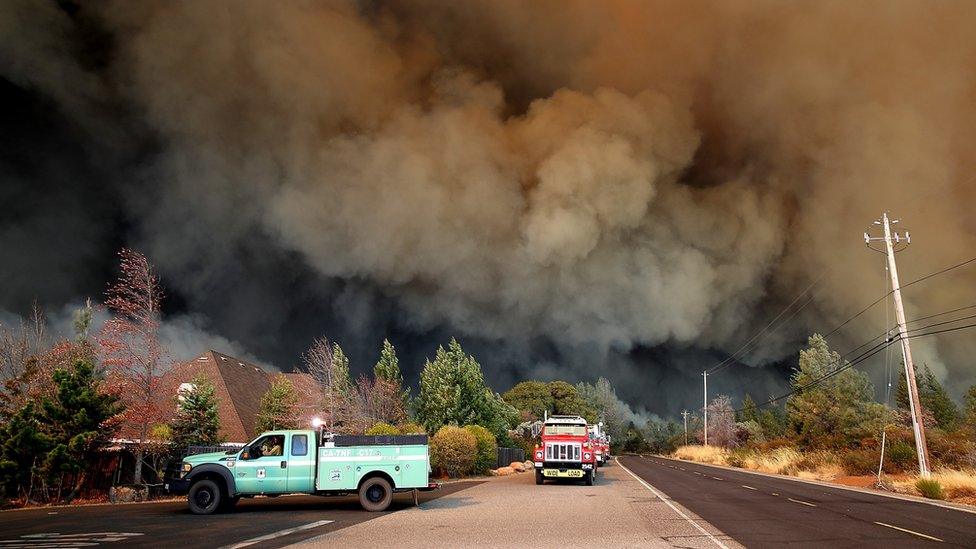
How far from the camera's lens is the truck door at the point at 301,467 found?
18188 millimetres

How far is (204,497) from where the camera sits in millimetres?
17891

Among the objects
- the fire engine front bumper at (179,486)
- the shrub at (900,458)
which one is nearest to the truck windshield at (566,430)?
the fire engine front bumper at (179,486)

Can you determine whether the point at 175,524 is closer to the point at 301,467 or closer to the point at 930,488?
the point at 301,467

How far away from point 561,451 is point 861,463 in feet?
69.5

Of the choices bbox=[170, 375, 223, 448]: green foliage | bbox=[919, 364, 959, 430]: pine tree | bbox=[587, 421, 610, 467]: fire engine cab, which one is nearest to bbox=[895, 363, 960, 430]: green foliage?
bbox=[919, 364, 959, 430]: pine tree

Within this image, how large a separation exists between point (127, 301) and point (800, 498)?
27.4m

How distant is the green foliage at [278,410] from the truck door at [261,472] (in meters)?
22.3

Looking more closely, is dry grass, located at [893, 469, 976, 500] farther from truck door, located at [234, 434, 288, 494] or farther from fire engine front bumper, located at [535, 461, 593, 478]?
truck door, located at [234, 434, 288, 494]

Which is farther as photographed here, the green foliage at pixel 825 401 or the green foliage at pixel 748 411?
the green foliage at pixel 748 411

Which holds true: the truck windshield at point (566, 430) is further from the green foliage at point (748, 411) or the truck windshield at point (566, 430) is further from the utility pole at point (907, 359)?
the green foliage at point (748, 411)

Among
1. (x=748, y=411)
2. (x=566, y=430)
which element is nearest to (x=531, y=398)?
(x=748, y=411)

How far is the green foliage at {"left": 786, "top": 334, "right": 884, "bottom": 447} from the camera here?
80062 millimetres

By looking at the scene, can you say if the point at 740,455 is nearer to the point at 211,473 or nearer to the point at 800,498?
the point at 800,498

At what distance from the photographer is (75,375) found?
2267cm
